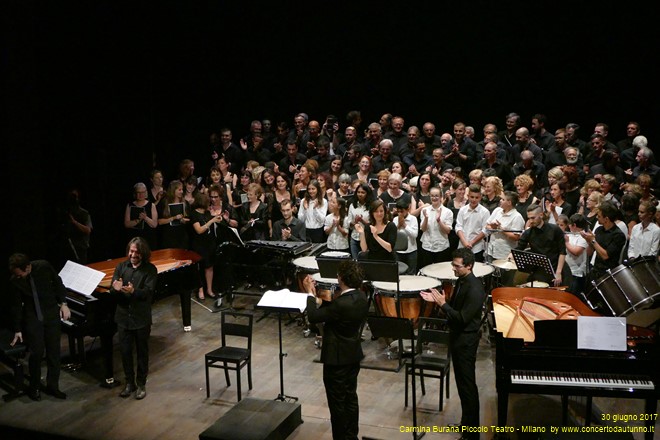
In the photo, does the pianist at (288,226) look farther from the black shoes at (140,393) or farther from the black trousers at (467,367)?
the black trousers at (467,367)

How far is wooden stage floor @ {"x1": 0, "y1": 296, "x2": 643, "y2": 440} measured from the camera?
5.85m

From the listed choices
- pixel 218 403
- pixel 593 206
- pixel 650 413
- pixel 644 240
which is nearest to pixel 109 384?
pixel 218 403

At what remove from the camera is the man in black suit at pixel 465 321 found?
5164 mm

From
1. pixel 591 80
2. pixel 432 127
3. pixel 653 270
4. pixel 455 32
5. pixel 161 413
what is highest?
Answer: pixel 455 32

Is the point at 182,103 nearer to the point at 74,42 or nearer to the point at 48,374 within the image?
the point at 74,42

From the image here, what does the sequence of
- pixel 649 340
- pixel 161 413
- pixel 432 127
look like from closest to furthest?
pixel 649 340
pixel 161 413
pixel 432 127

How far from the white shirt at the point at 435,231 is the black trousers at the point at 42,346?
4464 millimetres

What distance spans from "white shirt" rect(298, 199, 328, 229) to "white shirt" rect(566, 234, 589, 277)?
10.7 ft

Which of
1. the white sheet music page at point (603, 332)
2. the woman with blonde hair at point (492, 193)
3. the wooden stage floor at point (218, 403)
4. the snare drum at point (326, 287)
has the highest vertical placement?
the woman with blonde hair at point (492, 193)

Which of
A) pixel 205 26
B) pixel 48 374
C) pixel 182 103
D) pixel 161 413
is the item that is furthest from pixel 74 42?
pixel 161 413

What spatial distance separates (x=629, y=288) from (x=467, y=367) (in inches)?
59.5

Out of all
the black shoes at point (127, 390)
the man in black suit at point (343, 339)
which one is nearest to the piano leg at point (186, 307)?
the black shoes at point (127, 390)

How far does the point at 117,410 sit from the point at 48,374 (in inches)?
33.7

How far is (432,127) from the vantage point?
10578 millimetres
